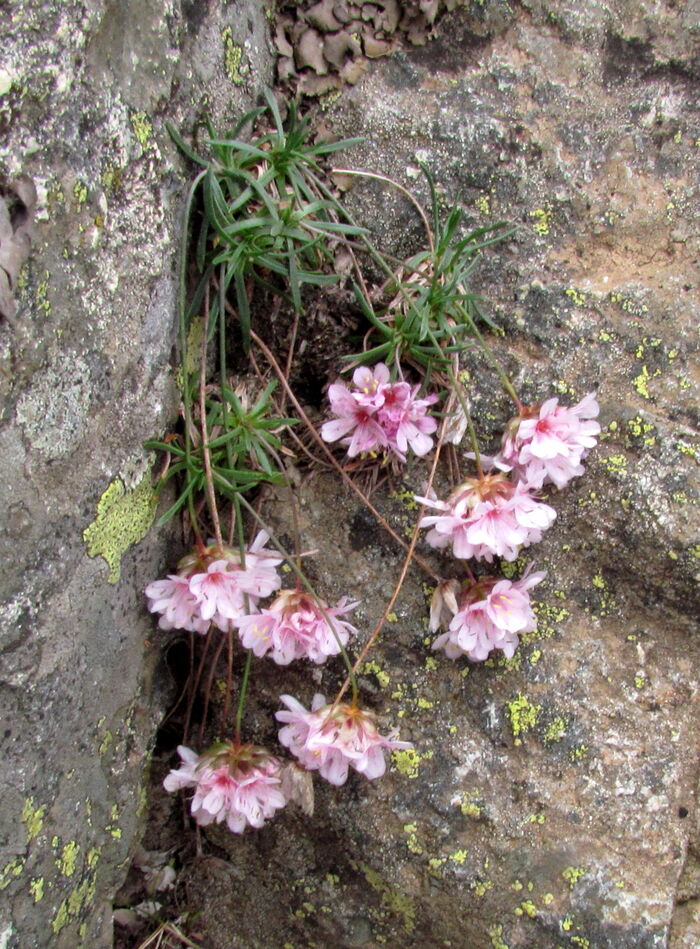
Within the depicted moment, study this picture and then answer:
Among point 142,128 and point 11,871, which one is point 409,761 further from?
point 142,128

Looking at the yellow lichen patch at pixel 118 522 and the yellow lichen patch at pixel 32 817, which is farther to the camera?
the yellow lichen patch at pixel 118 522

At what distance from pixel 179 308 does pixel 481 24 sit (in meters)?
1.46

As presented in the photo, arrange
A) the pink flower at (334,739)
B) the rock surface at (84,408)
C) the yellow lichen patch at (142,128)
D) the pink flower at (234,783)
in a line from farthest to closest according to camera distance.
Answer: the pink flower at (234,783) < the pink flower at (334,739) < the yellow lichen patch at (142,128) < the rock surface at (84,408)

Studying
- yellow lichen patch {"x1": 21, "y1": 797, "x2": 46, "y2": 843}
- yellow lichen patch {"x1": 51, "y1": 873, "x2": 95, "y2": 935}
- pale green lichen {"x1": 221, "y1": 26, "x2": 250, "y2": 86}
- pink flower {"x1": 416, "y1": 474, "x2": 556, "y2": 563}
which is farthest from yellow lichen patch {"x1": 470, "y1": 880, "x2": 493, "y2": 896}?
pale green lichen {"x1": 221, "y1": 26, "x2": 250, "y2": 86}

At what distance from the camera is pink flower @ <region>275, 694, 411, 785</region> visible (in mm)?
2188

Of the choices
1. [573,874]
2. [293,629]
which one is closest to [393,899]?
[573,874]

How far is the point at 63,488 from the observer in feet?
6.22

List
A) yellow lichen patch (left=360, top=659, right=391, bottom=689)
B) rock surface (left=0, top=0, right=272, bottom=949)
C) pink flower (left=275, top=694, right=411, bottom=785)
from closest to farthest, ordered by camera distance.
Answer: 1. rock surface (left=0, top=0, right=272, bottom=949)
2. pink flower (left=275, top=694, right=411, bottom=785)
3. yellow lichen patch (left=360, top=659, right=391, bottom=689)

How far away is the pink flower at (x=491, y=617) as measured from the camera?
2.22 metres

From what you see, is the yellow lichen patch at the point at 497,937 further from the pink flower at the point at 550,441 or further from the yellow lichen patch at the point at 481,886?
the pink flower at the point at 550,441

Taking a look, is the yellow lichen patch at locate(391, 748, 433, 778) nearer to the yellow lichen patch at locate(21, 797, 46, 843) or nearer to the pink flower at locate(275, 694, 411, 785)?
the pink flower at locate(275, 694, 411, 785)

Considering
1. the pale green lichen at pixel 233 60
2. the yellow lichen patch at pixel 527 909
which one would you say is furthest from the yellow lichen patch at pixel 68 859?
the pale green lichen at pixel 233 60

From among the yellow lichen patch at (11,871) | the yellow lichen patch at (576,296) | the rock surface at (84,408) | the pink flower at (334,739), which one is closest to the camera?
the rock surface at (84,408)

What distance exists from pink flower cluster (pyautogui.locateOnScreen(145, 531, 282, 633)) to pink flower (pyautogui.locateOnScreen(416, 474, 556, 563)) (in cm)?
45
